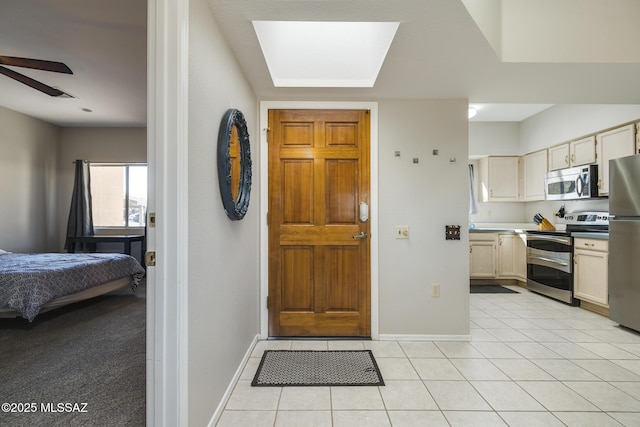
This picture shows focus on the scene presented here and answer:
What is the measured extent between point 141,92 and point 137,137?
1.78m

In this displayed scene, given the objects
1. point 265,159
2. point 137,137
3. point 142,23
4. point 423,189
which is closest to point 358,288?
point 423,189

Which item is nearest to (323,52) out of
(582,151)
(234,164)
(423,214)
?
(234,164)

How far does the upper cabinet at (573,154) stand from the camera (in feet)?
12.3

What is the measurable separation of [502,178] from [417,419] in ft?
15.0

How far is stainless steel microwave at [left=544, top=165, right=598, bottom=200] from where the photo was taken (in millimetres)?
3674

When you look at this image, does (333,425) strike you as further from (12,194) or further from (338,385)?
(12,194)

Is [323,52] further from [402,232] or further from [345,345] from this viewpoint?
[345,345]

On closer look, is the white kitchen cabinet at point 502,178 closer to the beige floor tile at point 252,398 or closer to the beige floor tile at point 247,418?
the beige floor tile at point 252,398

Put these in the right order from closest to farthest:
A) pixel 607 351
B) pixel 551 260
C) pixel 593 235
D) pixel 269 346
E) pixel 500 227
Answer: pixel 607 351, pixel 269 346, pixel 593 235, pixel 551 260, pixel 500 227

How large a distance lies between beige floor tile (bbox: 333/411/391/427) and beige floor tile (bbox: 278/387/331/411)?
4.2 inches

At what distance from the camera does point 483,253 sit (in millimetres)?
4742

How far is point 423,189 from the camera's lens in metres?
2.76

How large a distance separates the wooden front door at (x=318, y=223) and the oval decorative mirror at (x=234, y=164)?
25.5 inches

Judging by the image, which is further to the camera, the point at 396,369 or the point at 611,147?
the point at 611,147
